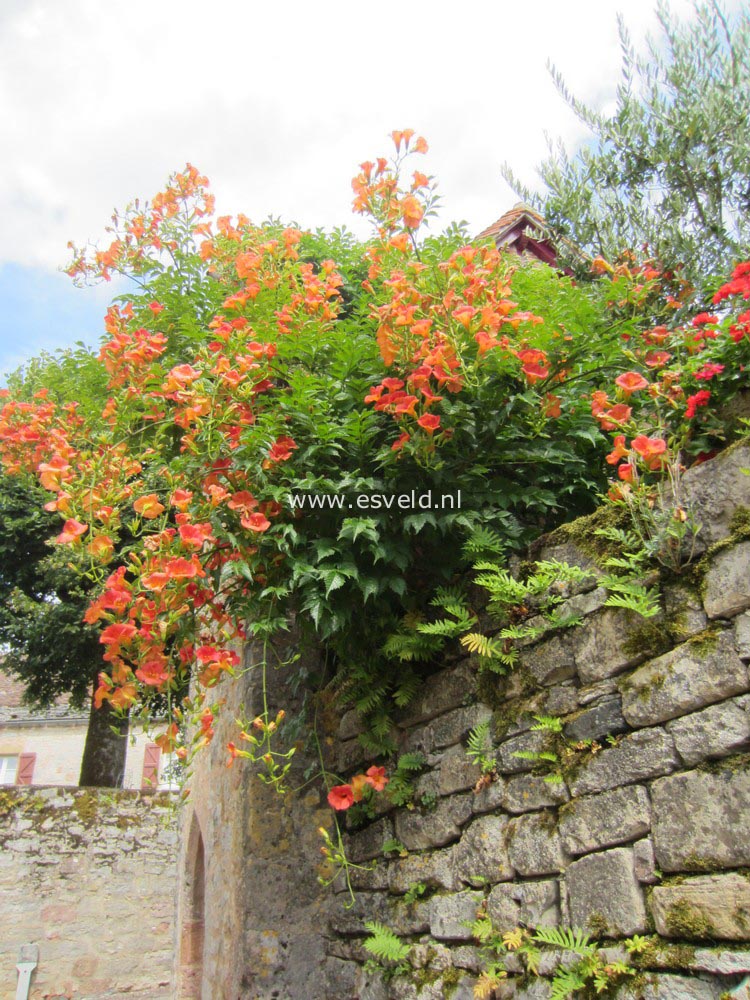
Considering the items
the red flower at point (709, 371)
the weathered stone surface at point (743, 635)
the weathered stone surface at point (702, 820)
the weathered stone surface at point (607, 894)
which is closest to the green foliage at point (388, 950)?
the weathered stone surface at point (607, 894)

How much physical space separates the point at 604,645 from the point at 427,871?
126 cm

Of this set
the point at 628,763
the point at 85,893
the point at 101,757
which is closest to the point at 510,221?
the point at 628,763

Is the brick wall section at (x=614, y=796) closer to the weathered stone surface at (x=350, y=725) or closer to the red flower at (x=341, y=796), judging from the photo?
the red flower at (x=341, y=796)

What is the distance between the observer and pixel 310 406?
297 centimetres

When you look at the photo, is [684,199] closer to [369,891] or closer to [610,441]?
[610,441]

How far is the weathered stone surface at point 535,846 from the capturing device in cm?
241

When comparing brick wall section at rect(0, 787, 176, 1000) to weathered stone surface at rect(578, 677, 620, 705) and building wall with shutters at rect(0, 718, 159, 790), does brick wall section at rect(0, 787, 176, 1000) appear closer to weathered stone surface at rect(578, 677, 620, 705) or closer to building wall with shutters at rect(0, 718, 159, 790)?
weathered stone surface at rect(578, 677, 620, 705)

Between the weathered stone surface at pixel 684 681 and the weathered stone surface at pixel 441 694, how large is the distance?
0.82 metres

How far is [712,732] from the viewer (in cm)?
206

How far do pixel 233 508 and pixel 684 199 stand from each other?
11.7 feet

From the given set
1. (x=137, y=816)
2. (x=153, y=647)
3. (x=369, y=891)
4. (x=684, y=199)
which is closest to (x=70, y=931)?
(x=137, y=816)

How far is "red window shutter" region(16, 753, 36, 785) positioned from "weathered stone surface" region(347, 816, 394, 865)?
2113 centimetres

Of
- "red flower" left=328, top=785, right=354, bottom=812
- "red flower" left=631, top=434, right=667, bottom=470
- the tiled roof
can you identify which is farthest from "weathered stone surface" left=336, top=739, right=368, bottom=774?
the tiled roof

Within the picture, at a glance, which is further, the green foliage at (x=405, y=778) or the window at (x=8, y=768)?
the window at (x=8, y=768)
